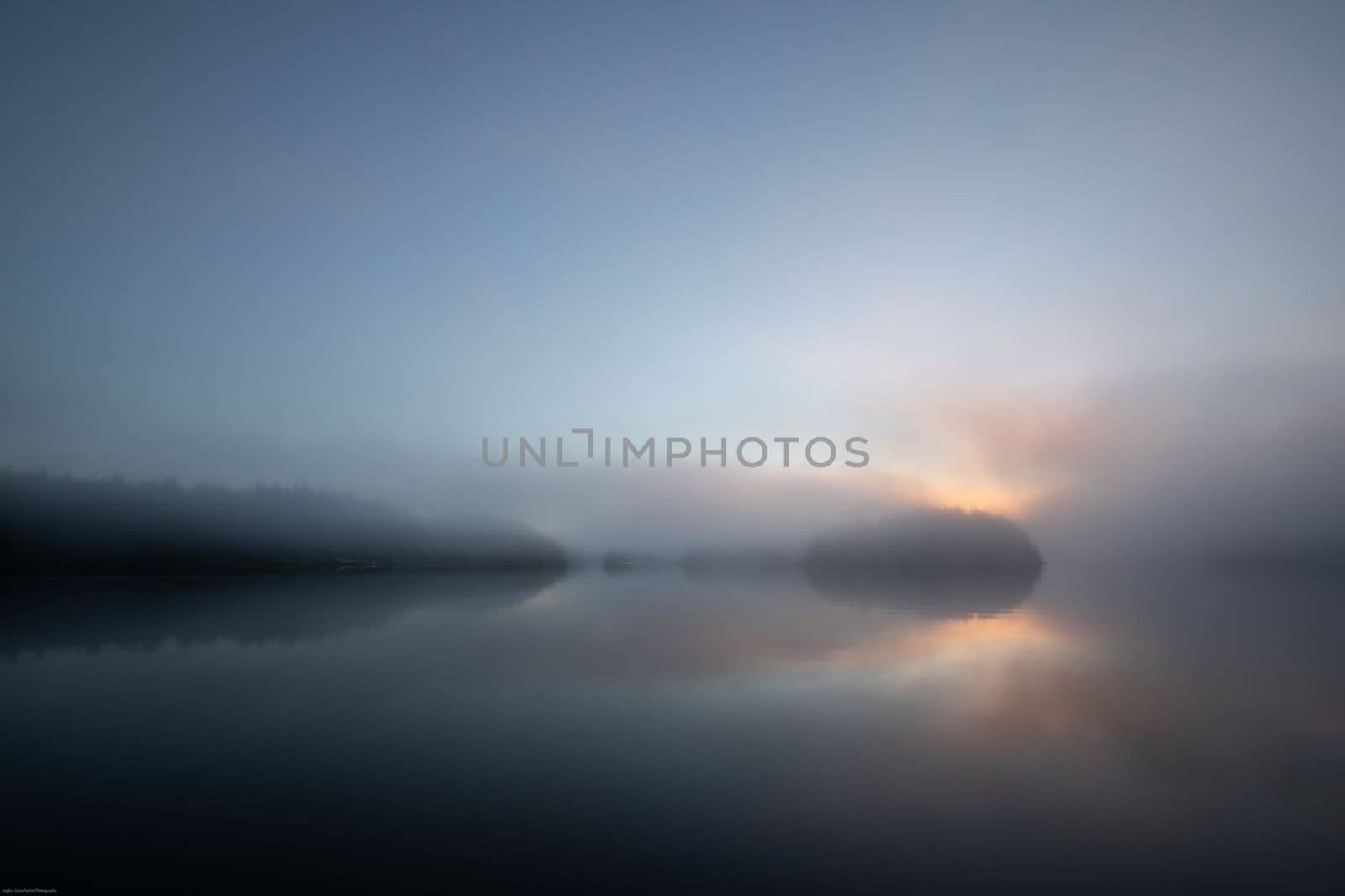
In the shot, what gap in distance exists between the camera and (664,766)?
1568 centimetres

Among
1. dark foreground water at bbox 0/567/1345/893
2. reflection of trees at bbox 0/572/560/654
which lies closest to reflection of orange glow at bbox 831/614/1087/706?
dark foreground water at bbox 0/567/1345/893

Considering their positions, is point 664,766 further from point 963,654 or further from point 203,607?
point 203,607

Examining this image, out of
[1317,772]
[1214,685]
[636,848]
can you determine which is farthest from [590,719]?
[1214,685]

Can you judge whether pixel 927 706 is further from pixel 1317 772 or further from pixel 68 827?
pixel 68 827

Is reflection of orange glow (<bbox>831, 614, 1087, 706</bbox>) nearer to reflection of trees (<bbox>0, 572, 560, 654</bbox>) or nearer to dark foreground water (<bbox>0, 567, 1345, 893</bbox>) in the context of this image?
dark foreground water (<bbox>0, 567, 1345, 893</bbox>)

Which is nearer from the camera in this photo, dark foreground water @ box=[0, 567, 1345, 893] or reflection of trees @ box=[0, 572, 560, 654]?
dark foreground water @ box=[0, 567, 1345, 893]

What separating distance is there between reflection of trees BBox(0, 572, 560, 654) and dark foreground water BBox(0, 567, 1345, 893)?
2.45m

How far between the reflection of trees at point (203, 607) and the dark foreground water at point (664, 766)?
8.03 feet

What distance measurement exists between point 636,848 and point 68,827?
36.9 ft

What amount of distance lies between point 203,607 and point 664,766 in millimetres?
61414

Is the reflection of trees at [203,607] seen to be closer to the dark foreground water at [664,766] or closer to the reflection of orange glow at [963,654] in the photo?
the dark foreground water at [664,766]

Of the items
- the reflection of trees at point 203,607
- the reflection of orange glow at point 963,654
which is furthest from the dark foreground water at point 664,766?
the reflection of trees at point 203,607

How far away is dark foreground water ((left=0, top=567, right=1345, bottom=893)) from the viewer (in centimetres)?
1062

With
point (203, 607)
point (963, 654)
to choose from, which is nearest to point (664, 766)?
point (963, 654)
